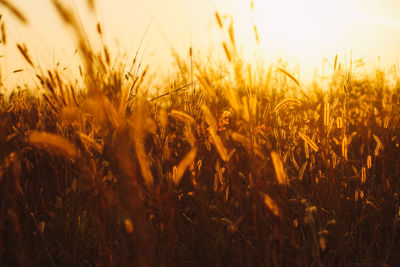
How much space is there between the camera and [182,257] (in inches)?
39.1

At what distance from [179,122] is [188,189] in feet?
1.73

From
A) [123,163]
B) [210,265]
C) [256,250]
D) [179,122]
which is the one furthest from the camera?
[179,122]

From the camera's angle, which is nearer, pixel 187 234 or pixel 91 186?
pixel 91 186

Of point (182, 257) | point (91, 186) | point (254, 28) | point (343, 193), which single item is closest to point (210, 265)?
point (182, 257)

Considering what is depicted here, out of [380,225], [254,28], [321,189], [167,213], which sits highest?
[254,28]

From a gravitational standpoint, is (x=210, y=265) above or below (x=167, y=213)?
below

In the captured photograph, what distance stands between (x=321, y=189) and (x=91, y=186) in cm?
77

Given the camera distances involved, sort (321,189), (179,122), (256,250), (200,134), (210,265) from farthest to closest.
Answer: (179,122) < (200,134) < (321,189) < (210,265) < (256,250)

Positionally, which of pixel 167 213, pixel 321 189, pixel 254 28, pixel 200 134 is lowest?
pixel 321 189

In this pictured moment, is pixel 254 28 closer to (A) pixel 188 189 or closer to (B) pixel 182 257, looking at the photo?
(A) pixel 188 189

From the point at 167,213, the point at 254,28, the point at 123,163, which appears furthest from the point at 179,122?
the point at 123,163

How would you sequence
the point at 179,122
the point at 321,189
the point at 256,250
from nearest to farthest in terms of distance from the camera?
the point at 256,250
the point at 321,189
the point at 179,122

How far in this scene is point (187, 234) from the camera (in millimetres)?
1035

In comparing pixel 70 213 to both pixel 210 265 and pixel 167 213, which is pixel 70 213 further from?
pixel 210 265
